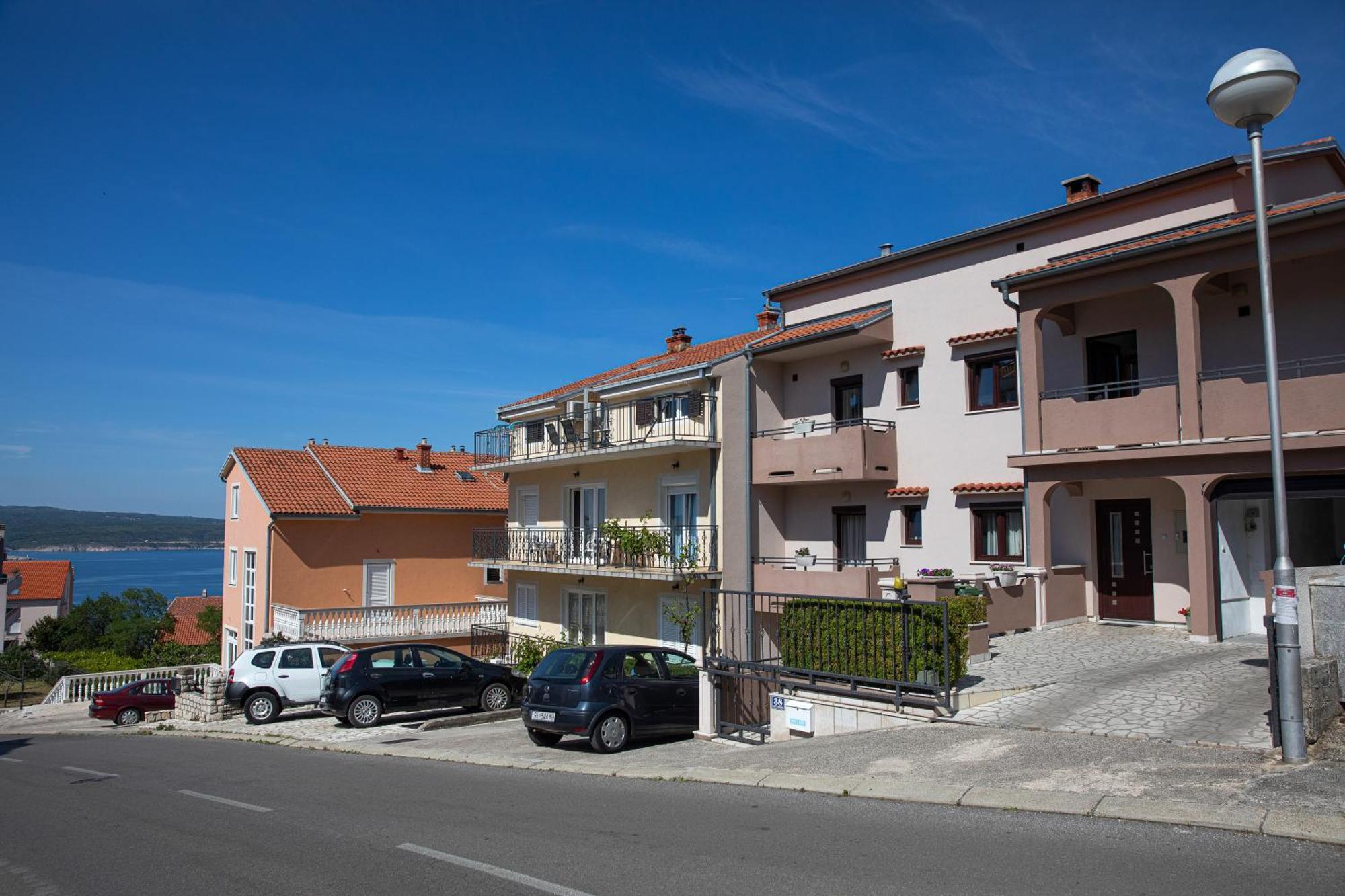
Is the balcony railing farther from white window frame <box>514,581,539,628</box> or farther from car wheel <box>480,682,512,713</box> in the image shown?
car wheel <box>480,682,512,713</box>

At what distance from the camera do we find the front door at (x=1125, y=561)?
17953mm

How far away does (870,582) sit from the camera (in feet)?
61.9

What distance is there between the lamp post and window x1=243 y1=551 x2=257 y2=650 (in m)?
29.6

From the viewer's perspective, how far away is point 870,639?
1259 cm

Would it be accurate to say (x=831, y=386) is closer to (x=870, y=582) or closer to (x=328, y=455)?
(x=870, y=582)

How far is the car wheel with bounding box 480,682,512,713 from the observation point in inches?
765

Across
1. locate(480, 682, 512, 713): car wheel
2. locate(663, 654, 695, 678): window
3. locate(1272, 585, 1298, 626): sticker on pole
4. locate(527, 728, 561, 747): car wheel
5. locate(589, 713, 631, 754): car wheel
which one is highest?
locate(1272, 585, 1298, 626): sticker on pole

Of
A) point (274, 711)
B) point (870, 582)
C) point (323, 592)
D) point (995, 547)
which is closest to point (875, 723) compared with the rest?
point (870, 582)

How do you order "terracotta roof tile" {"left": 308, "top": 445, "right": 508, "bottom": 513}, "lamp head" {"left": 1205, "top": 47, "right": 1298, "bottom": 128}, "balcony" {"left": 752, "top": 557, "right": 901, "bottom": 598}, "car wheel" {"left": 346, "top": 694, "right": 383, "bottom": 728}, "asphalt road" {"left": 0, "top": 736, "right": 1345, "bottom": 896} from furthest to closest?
"terracotta roof tile" {"left": 308, "top": 445, "right": 508, "bottom": 513} < "balcony" {"left": 752, "top": 557, "right": 901, "bottom": 598} < "car wheel" {"left": 346, "top": 694, "right": 383, "bottom": 728} < "lamp head" {"left": 1205, "top": 47, "right": 1298, "bottom": 128} < "asphalt road" {"left": 0, "top": 736, "right": 1345, "bottom": 896}

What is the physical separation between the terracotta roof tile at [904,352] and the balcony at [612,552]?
5725 millimetres

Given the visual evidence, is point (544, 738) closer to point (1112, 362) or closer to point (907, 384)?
point (907, 384)

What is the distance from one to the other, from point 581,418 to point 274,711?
10.4 meters

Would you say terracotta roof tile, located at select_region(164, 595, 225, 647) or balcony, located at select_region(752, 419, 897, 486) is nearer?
balcony, located at select_region(752, 419, 897, 486)

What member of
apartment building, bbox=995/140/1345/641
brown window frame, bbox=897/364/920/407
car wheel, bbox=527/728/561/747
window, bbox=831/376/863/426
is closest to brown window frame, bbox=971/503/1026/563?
apartment building, bbox=995/140/1345/641
